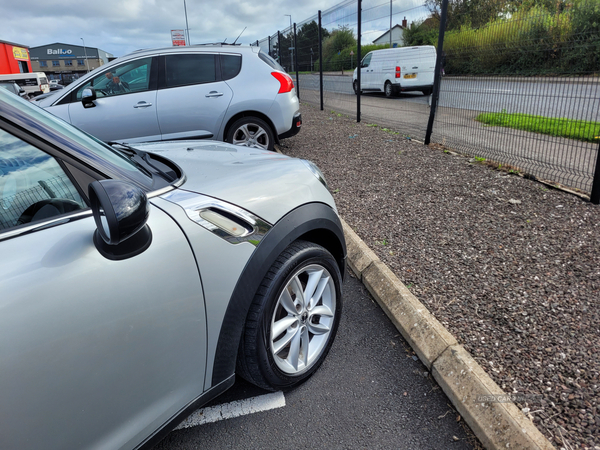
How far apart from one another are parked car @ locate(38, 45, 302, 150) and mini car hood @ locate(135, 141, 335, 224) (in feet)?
13.5

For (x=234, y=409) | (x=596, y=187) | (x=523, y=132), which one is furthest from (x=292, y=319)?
(x=523, y=132)

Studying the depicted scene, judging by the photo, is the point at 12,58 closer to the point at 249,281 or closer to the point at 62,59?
the point at 249,281

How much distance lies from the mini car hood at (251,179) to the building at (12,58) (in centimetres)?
4987

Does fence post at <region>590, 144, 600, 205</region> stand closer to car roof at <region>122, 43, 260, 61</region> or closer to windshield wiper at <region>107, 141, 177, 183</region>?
windshield wiper at <region>107, 141, 177, 183</region>

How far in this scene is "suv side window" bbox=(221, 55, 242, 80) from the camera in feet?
22.5

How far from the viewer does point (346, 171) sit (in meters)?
6.17

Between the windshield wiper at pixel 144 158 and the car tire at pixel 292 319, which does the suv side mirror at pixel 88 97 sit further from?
the car tire at pixel 292 319

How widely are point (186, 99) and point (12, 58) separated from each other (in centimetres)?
5001

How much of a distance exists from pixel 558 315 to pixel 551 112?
133 inches

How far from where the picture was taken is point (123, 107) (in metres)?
6.39

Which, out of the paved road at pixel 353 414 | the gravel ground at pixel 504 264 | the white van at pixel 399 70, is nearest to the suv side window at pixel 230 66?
the gravel ground at pixel 504 264

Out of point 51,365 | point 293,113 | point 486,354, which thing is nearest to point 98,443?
point 51,365

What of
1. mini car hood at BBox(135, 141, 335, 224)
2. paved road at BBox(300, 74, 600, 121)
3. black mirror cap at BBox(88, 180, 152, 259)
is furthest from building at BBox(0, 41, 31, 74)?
black mirror cap at BBox(88, 180, 152, 259)

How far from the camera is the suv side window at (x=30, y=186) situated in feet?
4.67
